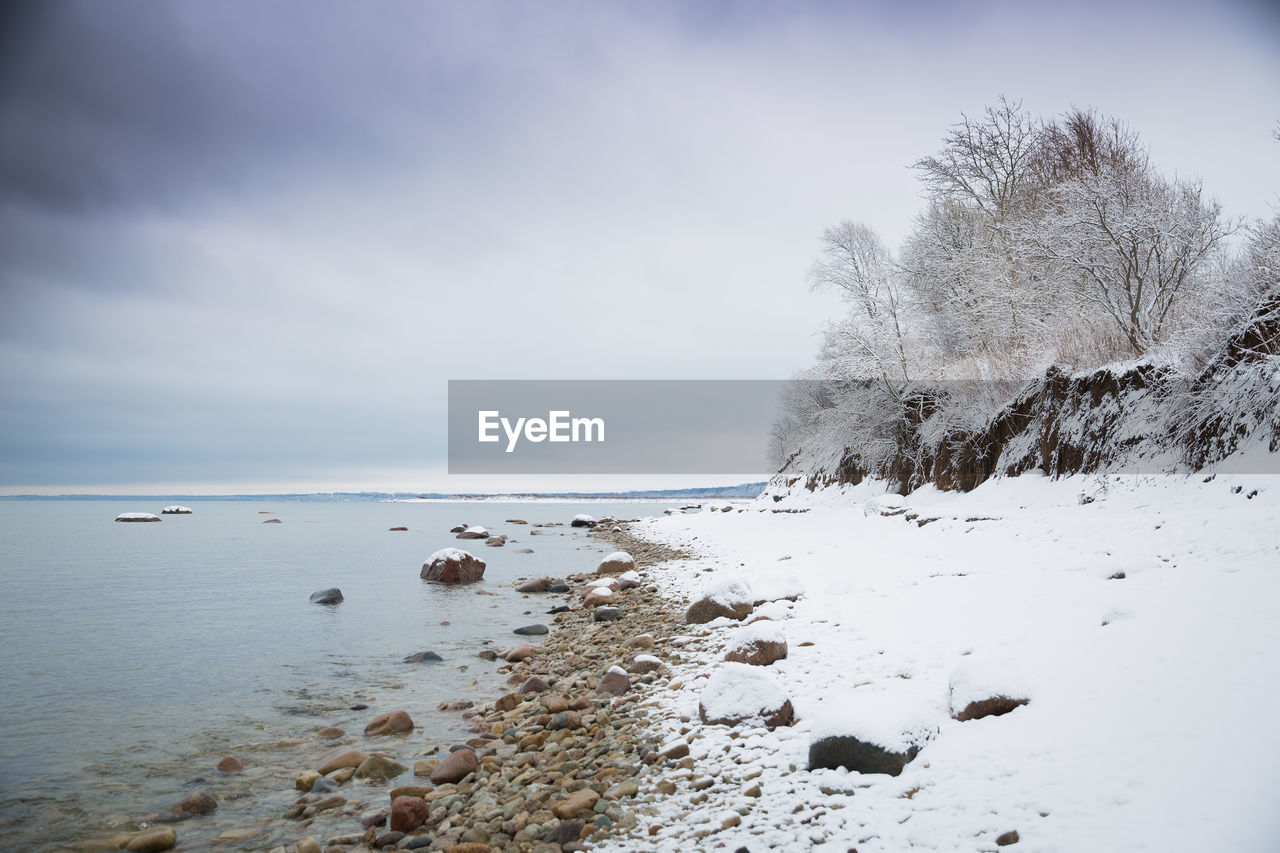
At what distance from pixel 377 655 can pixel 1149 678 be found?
1053 centimetres

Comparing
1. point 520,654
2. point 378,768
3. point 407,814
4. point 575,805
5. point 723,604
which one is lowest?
point 520,654

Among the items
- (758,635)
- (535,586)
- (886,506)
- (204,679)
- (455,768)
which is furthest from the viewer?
(886,506)

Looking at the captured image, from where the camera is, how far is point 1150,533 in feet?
26.8

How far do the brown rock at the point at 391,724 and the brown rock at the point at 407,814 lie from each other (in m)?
2.24

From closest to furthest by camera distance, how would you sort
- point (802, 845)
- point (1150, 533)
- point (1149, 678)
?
point (802, 845) → point (1149, 678) → point (1150, 533)

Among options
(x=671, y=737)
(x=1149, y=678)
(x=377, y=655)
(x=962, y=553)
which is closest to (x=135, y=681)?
(x=377, y=655)

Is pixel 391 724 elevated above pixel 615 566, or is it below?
above

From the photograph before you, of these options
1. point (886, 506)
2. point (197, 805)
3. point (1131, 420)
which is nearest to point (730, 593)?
point (197, 805)

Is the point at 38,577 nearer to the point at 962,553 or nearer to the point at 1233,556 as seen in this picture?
→ the point at 962,553

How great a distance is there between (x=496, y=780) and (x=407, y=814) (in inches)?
32.5

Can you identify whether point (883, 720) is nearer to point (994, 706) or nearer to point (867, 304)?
point (994, 706)

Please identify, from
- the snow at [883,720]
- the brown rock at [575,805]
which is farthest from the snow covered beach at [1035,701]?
the brown rock at [575,805]

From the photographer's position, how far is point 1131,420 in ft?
38.9

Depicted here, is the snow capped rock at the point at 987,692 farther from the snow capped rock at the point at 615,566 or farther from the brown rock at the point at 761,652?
the snow capped rock at the point at 615,566
